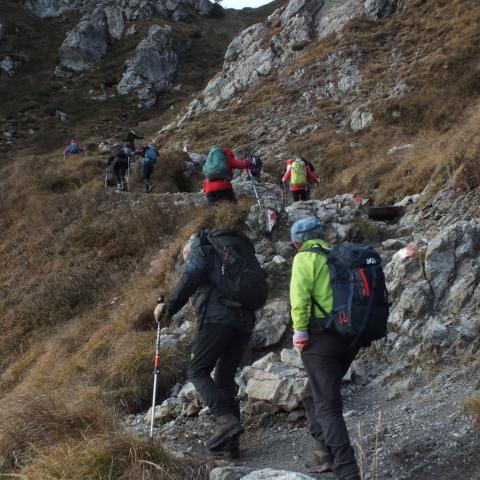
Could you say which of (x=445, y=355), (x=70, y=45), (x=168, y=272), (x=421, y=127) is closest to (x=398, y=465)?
(x=445, y=355)

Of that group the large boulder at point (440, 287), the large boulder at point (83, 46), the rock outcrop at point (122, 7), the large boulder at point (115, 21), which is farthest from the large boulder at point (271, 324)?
the rock outcrop at point (122, 7)

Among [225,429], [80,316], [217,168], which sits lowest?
[80,316]

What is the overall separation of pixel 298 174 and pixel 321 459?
8783 mm

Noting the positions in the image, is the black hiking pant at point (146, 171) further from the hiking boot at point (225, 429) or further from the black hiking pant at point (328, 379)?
the black hiking pant at point (328, 379)

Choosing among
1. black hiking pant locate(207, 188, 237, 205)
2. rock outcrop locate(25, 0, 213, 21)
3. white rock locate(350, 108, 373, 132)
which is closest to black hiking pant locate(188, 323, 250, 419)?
black hiking pant locate(207, 188, 237, 205)

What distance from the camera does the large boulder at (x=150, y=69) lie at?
45594 mm

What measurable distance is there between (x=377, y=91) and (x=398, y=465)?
21436 mm

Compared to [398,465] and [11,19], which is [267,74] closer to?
[398,465]

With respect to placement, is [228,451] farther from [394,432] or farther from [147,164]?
[147,164]

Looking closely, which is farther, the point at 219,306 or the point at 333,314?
the point at 219,306

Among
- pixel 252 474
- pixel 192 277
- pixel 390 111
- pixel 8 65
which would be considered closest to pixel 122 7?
pixel 8 65

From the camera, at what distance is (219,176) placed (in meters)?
7.85

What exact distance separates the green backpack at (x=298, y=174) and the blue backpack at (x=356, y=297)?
28.0ft

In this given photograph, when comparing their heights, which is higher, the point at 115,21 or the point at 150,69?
the point at 115,21
